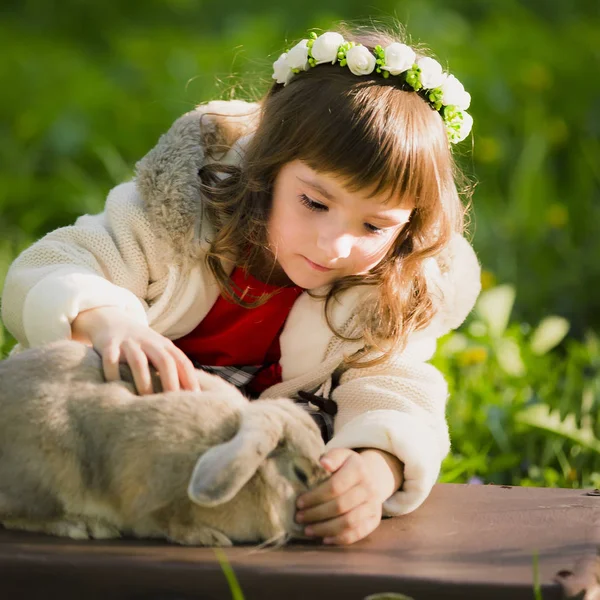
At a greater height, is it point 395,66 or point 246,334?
point 395,66

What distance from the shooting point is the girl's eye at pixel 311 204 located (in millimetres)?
2303

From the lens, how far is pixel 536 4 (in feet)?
27.6

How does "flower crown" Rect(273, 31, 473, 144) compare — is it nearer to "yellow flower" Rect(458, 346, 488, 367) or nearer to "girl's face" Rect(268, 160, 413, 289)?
"girl's face" Rect(268, 160, 413, 289)

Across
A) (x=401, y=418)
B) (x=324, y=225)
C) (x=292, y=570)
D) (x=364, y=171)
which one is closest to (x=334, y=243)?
(x=324, y=225)

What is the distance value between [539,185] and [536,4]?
395cm

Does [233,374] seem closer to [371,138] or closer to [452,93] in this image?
[371,138]

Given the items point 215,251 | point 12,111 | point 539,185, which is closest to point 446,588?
point 215,251

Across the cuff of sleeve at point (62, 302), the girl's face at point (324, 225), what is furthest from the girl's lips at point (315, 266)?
the cuff of sleeve at point (62, 302)

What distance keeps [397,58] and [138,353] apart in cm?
89

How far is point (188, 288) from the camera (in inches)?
102

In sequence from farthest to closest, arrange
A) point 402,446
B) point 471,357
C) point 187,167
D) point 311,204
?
1. point 471,357
2. point 187,167
3. point 311,204
4. point 402,446

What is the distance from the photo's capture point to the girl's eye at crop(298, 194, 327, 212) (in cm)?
230

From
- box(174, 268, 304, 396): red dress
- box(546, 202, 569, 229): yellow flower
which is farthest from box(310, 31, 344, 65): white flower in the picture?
box(546, 202, 569, 229): yellow flower

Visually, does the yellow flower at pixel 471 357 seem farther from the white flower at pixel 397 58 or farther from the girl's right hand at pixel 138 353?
the girl's right hand at pixel 138 353
